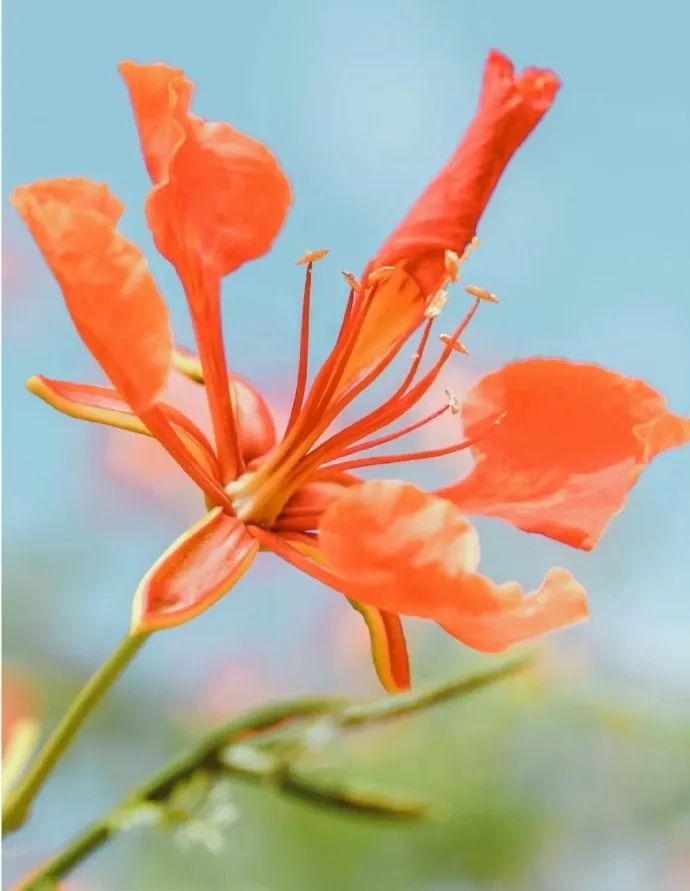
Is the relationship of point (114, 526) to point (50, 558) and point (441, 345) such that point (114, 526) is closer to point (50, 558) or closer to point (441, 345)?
point (50, 558)


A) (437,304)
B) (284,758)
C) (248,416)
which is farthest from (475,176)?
(284,758)

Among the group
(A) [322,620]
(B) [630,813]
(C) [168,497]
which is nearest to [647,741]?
(B) [630,813]

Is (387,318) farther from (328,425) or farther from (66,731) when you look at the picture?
(66,731)

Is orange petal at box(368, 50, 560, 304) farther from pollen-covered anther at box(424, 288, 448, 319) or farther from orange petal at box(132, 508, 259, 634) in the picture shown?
orange petal at box(132, 508, 259, 634)

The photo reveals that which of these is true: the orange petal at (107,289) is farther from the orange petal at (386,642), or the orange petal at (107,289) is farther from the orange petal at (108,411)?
the orange petal at (386,642)

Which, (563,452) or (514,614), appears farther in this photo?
(563,452)
